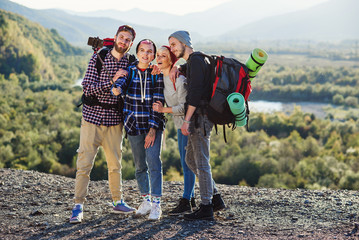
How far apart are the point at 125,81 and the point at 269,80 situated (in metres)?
92.9

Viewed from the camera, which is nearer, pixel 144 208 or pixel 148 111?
pixel 148 111

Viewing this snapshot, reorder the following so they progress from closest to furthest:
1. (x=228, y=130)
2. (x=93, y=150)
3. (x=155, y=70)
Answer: (x=155, y=70), (x=93, y=150), (x=228, y=130)

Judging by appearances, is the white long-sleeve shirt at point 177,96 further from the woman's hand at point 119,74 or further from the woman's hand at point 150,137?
the woman's hand at point 119,74

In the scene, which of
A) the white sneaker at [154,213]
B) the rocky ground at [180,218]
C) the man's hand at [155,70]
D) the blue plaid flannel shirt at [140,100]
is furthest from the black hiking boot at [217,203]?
the man's hand at [155,70]

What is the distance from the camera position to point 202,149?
3947mm

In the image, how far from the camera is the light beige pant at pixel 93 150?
4117mm

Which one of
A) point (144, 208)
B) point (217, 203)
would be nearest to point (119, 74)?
point (144, 208)

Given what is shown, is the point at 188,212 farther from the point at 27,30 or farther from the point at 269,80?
the point at 27,30

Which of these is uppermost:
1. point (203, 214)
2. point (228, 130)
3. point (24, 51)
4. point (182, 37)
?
point (24, 51)

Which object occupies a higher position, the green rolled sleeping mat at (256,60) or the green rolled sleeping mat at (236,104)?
the green rolled sleeping mat at (256,60)

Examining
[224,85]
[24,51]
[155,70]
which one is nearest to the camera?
[224,85]

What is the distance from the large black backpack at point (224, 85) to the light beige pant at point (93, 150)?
1086mm

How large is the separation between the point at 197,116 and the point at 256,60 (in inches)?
31.6

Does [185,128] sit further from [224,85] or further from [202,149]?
[224,85]
